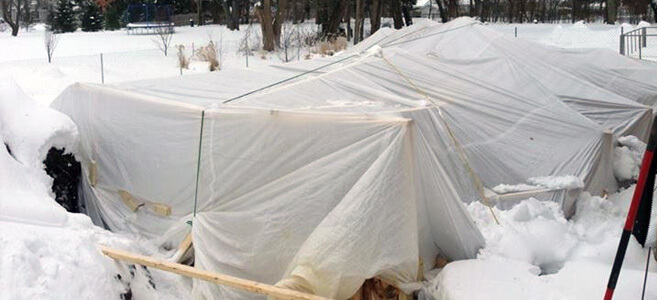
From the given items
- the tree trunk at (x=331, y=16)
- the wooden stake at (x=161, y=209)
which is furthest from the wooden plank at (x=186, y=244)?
the tree trunk at (x=331, y=16)

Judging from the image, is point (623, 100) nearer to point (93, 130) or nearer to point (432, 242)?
point (432, 242)

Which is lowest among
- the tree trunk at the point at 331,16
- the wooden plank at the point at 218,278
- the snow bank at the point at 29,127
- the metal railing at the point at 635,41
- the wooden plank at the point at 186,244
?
the wooden plank at the point at 186,244

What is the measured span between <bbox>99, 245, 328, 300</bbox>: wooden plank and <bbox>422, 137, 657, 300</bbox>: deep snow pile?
1.04 m

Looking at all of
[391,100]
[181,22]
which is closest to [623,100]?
[391,100]

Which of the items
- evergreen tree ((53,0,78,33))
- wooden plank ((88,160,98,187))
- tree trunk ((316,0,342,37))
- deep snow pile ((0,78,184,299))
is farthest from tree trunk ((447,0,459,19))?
deep snow pile ((0,78,184,299))

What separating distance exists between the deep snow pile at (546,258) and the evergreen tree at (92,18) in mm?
34099

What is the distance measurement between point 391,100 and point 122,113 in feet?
8.91

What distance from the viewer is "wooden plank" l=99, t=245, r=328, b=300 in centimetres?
432

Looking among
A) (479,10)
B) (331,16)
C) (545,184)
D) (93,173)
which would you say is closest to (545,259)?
(545,184)

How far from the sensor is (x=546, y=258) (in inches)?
201

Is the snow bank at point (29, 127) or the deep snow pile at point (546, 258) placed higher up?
the snow bank at point (29, 127)

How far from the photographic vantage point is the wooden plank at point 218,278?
432 cm

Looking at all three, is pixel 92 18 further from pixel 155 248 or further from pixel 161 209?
pixel 155 248

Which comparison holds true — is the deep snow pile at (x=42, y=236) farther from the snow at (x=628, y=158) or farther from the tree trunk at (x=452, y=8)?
the tree trunk at (x=452, y=8)
